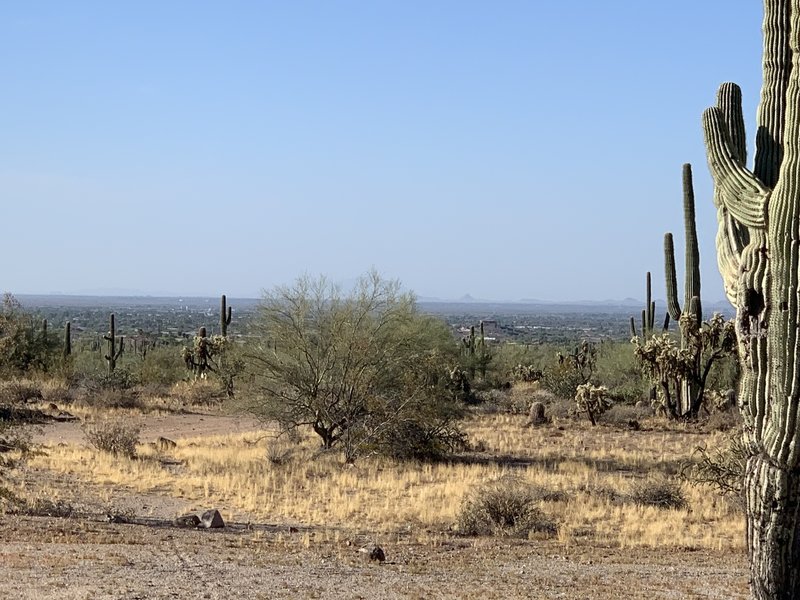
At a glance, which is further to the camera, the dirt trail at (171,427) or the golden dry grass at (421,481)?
the dirt trail at (171,427)

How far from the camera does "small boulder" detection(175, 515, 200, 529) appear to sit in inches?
530

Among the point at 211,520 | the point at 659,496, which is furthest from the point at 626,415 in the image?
the point at 211,520

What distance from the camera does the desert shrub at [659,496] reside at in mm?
15484

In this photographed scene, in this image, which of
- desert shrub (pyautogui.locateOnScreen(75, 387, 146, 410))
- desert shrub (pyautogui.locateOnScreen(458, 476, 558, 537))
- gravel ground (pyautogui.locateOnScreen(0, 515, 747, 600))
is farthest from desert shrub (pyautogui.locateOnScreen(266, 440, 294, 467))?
desert shrub (pyautogui.locateOnScreen(75, 387, 146, 410))

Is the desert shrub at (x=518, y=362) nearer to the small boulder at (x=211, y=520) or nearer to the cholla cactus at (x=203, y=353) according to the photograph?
the cholla cactus at (x=203, y=353)

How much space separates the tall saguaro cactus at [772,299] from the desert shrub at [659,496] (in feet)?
23.6

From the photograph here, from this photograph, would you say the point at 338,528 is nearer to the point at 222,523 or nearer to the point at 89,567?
the point at 222,523

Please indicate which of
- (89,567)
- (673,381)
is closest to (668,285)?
(673,381)

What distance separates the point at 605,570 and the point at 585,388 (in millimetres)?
18590

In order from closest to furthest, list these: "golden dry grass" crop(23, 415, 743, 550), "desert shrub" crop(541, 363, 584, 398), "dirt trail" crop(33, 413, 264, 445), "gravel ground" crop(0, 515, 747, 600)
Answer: "gravel ground" crop(0, 515, 747, 600)
"golden dry grass" crop(23, 415, 743, 550)
"dirt trail" crop(33, 413, 264, 445)
"desert shrub" crop(541, 363, 584, 398)

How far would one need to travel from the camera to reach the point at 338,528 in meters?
13.8

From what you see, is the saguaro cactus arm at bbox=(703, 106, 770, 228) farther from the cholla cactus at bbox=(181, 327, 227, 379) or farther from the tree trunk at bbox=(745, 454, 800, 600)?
the cholla cactus at bbox=(181, 327, 227, 379)

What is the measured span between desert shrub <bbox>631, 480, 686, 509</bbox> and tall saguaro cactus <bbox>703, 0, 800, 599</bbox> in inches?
283

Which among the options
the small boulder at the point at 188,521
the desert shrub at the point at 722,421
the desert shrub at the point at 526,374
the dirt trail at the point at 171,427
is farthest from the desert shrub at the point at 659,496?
the desert shrub at the point at 526,374
